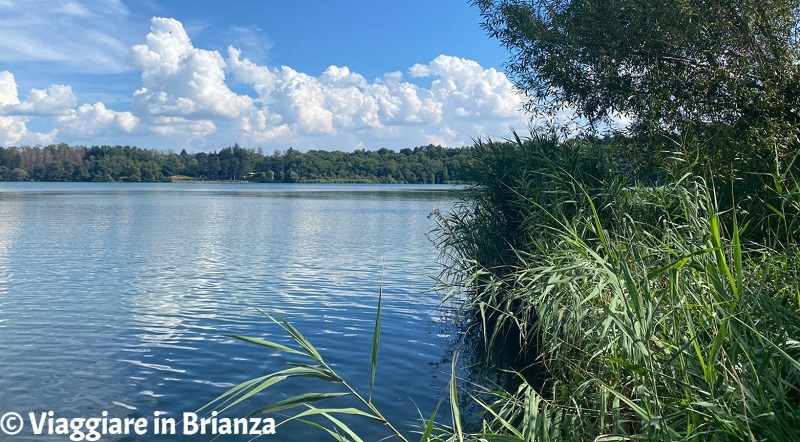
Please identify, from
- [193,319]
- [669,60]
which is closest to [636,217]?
[669,60]

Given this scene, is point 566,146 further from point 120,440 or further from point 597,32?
point 120,440

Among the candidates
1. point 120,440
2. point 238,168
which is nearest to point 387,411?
point 120,440

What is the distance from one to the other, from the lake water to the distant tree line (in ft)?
430

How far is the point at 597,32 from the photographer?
1359 cm

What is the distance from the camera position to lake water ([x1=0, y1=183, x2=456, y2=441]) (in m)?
10.3

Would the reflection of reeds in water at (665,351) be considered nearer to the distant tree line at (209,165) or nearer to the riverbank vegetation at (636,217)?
the riverbank vegetation at (636,217)

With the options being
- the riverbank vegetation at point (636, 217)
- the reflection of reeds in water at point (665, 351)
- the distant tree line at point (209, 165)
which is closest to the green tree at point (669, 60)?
the riverbank vegetation at point (636, 217)

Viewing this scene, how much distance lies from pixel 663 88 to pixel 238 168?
183126 millimetres

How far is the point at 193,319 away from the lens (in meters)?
15.4

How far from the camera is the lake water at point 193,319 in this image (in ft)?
33.8

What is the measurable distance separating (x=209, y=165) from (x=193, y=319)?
17928 centimetres

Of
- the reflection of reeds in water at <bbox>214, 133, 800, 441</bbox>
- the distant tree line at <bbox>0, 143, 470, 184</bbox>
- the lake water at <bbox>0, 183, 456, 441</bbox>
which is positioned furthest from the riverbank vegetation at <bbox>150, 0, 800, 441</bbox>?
the distant tree line at <bbox>0, 143, 470, 184</bbox>

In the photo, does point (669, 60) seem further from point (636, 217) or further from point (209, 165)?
Result: point (209, 165)

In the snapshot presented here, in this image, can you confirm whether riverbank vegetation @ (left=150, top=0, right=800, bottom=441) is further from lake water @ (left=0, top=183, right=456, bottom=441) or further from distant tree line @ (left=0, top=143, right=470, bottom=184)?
distant tree line @ (left=0, top=143, right=470, bottom=184)
